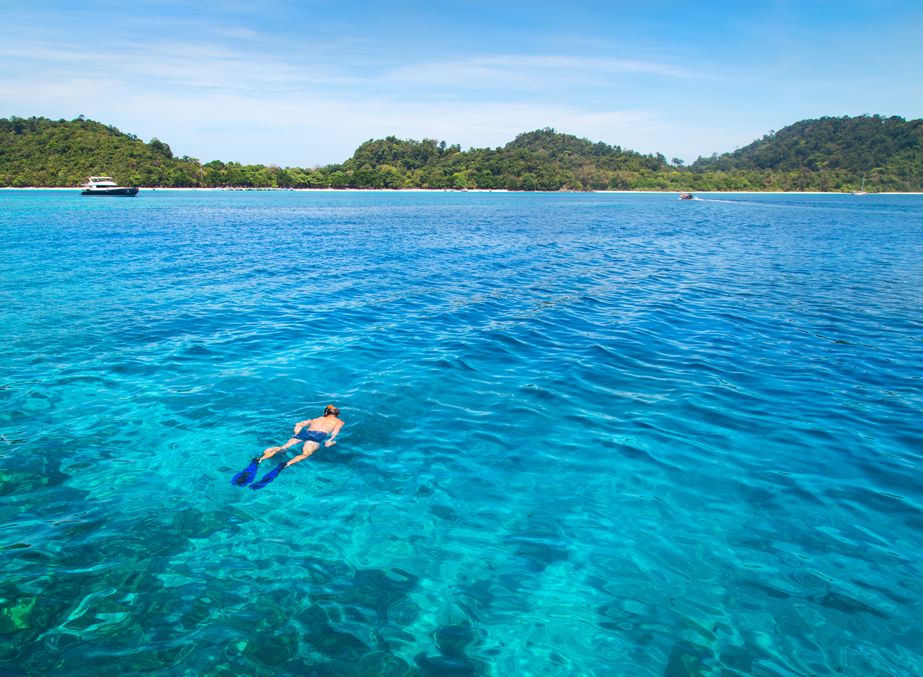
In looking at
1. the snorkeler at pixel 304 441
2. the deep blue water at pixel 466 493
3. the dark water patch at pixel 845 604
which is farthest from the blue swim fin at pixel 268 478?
the dark water patch at pixel 845 604

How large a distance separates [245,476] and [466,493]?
14.3 ft

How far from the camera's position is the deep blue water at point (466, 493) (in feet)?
22.0

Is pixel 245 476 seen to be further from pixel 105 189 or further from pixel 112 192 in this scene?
pixel 112 192

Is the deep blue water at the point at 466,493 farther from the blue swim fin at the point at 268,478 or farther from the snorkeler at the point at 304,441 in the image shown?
the snorkeler at the point at 304,441

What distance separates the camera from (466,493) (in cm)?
1001

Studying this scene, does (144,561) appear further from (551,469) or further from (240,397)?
(551,469)

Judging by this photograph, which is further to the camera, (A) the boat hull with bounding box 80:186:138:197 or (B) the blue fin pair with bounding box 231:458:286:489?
(A) the boat hull with bounding box 80:186:138:197

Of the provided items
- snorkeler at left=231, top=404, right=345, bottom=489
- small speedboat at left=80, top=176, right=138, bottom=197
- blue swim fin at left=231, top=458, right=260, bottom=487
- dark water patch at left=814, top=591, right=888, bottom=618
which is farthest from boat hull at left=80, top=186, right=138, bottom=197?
dark water patch at left=814, top=591, right=888, bottom=618

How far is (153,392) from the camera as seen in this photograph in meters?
14.3

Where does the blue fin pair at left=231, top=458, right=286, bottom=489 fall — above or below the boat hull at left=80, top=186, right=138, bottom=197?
below

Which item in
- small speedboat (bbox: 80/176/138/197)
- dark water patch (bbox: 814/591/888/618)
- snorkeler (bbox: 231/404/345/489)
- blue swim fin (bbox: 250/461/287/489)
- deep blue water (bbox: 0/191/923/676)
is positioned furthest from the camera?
small speedboat (bbox: 80/176/138/197)

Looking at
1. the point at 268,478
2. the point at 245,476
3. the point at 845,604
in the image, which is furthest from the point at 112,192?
the point at 845,604

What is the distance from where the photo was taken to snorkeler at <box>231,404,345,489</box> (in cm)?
1023

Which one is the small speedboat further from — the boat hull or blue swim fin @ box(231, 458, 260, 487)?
blue swim fin @ box(231, 458, 260, 487)
